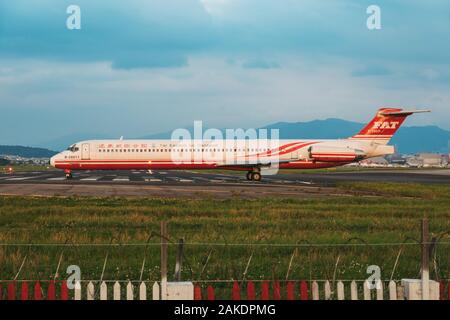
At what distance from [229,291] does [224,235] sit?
6.53m

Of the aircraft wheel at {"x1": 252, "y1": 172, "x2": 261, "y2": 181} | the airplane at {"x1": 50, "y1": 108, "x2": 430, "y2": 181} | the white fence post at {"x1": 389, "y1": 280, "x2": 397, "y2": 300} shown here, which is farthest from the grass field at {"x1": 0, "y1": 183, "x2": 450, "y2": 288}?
the aircraft wheel at {"x1": 252, "y1": 172, "x2": 261, "y2": 181}

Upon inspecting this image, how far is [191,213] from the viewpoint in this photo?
2353cm

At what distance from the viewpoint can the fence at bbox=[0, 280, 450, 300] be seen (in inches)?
329

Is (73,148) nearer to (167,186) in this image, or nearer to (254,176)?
(167,186)

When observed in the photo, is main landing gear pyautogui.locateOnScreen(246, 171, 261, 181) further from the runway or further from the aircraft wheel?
the runway

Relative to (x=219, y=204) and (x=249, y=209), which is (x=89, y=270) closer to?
(x=249, y=209)

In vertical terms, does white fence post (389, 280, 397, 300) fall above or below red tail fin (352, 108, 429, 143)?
below

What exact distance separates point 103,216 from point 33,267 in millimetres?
9663

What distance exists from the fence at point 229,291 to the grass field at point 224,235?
2.69ft

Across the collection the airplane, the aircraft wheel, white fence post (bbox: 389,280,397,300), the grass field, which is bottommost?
the grass field

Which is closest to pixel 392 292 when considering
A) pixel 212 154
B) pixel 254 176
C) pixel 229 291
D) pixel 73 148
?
pixel 229 291

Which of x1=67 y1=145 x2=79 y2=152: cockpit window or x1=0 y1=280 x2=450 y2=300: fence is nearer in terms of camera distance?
x1=0 y1=280 x2=450 y2=300: fence

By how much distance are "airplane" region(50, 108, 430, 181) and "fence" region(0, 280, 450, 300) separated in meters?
41.0
